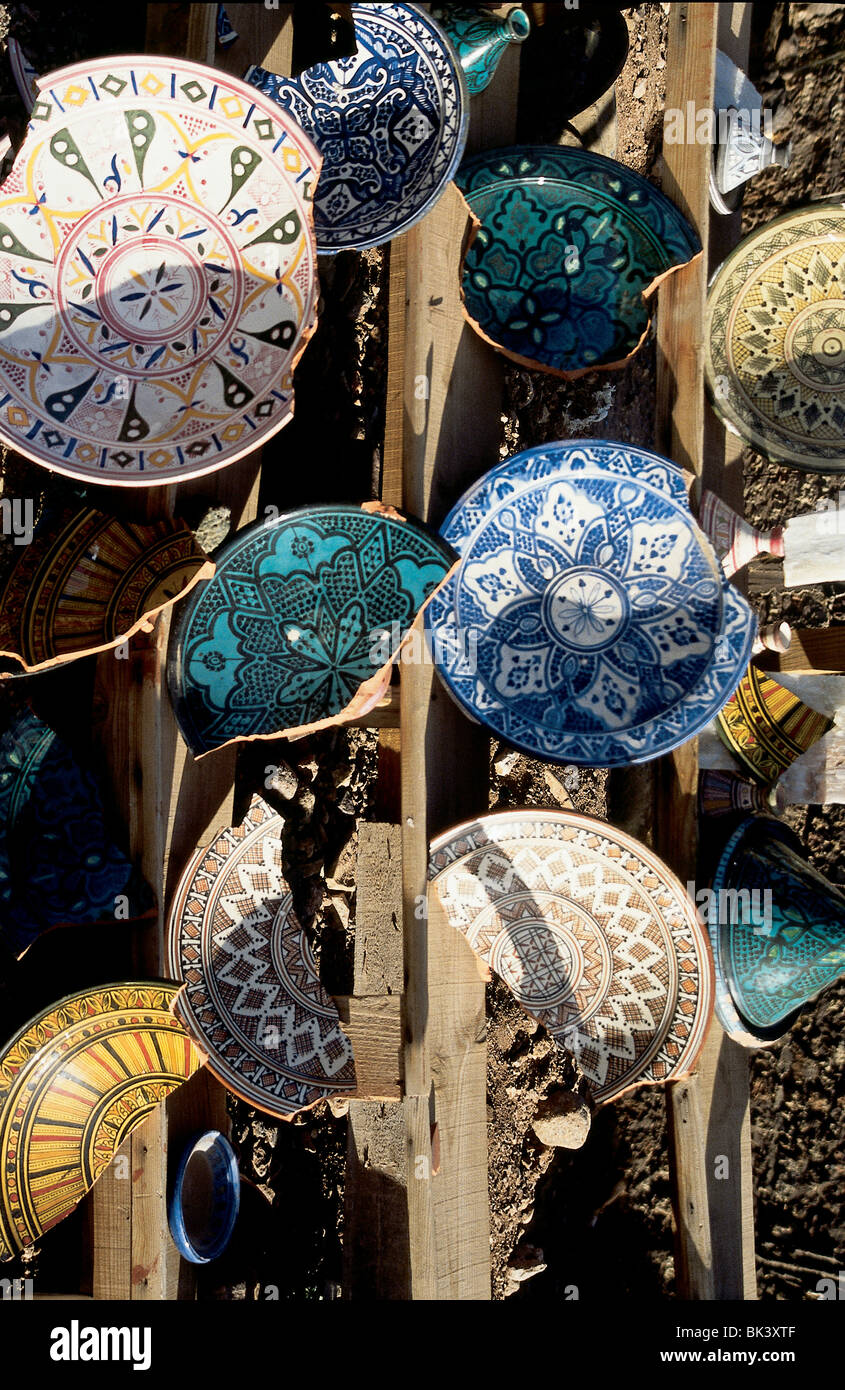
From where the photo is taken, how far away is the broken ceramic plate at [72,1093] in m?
1.93

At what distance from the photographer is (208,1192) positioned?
6.97 feet

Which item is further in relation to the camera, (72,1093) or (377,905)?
(377,905)

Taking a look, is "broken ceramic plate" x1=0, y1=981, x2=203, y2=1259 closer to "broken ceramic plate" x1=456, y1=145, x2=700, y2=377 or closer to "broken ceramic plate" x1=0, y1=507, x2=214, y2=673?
"broken ceramic plate" x1=0, y1=507, x2=214, y2=673

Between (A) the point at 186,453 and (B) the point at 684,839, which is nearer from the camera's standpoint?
(A) the point at 186,453

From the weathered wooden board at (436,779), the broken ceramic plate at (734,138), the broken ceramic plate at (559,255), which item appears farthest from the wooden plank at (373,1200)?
the broken ceramic plate at (734,138)

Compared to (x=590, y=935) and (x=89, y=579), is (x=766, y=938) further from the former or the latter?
(x=89, y=579)

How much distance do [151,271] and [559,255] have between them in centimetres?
88

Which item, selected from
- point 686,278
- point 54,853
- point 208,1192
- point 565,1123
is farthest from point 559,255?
point 208,1192

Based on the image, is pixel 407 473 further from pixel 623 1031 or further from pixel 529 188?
pixel 623 1031

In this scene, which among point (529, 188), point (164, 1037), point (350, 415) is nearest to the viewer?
point (164, 1037)

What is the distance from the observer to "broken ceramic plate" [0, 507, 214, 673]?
1.98m

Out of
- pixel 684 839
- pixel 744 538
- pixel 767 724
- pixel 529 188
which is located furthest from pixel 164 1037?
pixel 529 188

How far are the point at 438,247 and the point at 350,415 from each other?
0.62 metres

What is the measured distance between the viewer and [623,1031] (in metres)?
2.10
